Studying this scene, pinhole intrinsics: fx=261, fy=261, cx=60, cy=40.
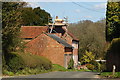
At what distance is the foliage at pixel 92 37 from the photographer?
68.9 m

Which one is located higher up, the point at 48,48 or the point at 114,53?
the point at 114,53

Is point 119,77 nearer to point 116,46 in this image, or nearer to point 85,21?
point 116,46

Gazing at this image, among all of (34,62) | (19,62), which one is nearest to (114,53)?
(34,62)

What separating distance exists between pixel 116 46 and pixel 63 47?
22.7 metres

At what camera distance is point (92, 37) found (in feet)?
230

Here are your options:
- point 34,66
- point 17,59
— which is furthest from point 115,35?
point 17,59

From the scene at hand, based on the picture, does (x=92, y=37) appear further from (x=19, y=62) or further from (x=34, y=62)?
(x=19, y=62)

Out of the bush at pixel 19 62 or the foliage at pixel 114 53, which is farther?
the foliage at pixel 114 53

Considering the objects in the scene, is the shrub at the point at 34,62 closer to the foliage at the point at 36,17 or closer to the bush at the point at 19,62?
the bush at the point at 19,62

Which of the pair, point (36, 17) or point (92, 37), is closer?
point (36, 17)

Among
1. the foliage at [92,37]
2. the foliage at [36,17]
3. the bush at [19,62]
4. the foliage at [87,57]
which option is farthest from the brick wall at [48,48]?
the foliage at [87,57]

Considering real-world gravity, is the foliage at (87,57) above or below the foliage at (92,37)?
below

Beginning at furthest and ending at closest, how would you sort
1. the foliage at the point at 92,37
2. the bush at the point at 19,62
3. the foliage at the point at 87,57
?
1. the foliage at the point at 92,37
2. the foliage at the point at 87,57
3. the bush at the point at 19,62

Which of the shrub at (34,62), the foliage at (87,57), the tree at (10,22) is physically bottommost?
the foliage at (87,57)
